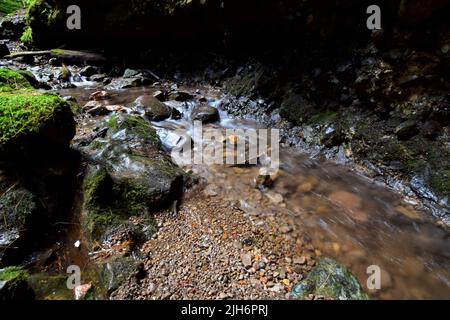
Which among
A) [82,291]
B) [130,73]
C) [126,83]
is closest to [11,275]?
[82,291]

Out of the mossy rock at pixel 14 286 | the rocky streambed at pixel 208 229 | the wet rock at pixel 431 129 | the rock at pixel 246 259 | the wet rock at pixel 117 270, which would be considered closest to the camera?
the mossy rock at pixel 14 286

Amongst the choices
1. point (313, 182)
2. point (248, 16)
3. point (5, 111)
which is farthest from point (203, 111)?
point (5, 111)

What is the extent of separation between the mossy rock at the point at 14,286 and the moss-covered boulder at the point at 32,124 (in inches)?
58.1

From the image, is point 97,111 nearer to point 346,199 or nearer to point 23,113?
point 23,113

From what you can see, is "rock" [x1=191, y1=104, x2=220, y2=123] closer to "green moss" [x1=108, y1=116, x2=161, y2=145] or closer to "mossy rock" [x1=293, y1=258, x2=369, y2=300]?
"green moss" [x1=108, y1=116, x2=161, y2=145]

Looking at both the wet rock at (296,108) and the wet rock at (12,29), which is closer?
the wet rock at (296,108)

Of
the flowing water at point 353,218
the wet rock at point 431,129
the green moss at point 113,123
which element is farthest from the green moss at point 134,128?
the wet rock at point 431,129

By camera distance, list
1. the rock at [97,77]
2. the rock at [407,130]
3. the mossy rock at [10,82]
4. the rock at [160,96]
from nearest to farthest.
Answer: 1. the rock at [407,130]
2. the mossy rock at [10,82]
3. the rock at [160,96]
4. the rock at [97,77]

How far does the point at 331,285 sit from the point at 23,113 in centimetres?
361

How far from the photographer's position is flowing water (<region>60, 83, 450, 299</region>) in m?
2.94

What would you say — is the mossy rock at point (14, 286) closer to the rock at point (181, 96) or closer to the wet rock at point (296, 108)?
the wet rock at point (296, 108)

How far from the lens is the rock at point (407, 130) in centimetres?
437

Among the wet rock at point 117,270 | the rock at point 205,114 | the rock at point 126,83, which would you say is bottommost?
the wet rock at point 117,270

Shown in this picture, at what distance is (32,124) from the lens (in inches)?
128
